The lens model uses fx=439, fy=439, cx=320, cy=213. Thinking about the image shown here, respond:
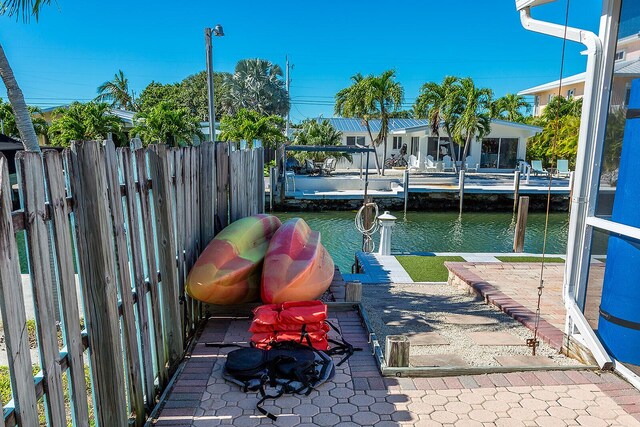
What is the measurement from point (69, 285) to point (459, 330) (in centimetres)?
406

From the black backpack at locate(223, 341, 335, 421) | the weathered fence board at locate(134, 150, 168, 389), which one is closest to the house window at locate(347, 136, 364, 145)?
the black backpack at locate(223, 341, 335, 421)

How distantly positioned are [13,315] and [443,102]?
2719 centimetres

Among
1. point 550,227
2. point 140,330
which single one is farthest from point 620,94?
point 550,227

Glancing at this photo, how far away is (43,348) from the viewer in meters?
1.97

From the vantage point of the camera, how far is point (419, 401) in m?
3.25

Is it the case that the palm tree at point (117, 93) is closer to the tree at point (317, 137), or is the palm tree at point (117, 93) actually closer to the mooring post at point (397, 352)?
the tree at point (317, 137)

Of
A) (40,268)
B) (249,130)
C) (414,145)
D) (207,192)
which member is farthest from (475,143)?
(40,268)

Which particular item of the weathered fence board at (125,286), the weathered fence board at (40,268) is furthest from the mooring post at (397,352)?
the weathered fence board at (40,268)

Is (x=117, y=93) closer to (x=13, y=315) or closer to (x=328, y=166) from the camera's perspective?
(x=328, y=166)

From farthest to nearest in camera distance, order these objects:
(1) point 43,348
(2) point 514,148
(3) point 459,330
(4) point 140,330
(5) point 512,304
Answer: (2) point 514,148 < (5) point 512,304 < (3) point 459,330 < (4) point 140,330 < (1) point 43,348

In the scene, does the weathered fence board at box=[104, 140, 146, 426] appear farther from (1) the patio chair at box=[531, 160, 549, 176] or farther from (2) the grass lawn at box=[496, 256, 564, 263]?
(1) the patio chair at box=[531, 160, 549, 176]

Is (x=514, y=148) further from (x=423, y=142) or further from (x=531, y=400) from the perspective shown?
(x=531, y=400)

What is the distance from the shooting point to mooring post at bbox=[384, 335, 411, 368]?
3570 millimetres

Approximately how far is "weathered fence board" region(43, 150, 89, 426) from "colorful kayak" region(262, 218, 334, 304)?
89.3 inches
